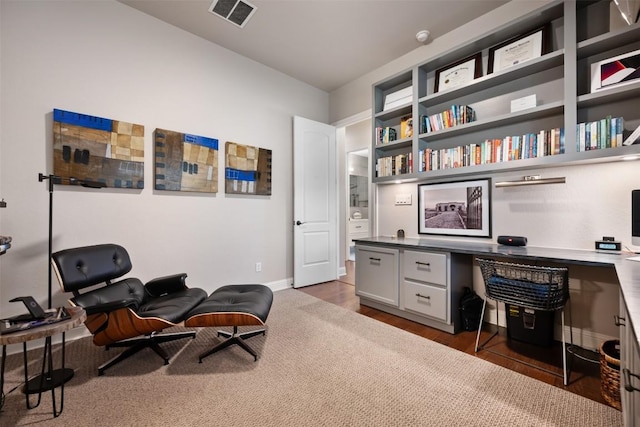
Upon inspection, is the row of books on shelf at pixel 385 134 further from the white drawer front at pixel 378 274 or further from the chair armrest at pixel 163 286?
the chair armrest at pixel 163 286

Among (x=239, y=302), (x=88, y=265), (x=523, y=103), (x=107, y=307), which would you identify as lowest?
(x=239, y=302)

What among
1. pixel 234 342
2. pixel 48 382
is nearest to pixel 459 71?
pixel 234 342

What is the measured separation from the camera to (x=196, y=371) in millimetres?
1843

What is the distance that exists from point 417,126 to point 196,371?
9.75 feet

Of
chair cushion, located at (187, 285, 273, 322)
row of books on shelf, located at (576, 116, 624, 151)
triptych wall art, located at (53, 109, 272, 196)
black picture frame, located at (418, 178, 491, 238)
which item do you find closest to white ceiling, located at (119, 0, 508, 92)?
Answer: triptych wall art, located at (53, 109, 272, 196)

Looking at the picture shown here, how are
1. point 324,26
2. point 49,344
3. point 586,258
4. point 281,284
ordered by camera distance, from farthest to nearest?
point 281,284
point 324,26
point 586,258
point 49,344

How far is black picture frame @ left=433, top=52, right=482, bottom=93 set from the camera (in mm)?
2670

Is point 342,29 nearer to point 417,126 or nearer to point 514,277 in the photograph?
point 417,126

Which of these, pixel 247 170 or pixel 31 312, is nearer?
pixel 31 312

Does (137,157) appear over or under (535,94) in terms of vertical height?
under

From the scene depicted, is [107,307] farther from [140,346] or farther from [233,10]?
[233,10]

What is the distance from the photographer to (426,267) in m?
2.51

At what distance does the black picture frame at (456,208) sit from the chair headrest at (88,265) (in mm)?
3004

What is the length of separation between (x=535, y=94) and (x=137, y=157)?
3.69 meters
